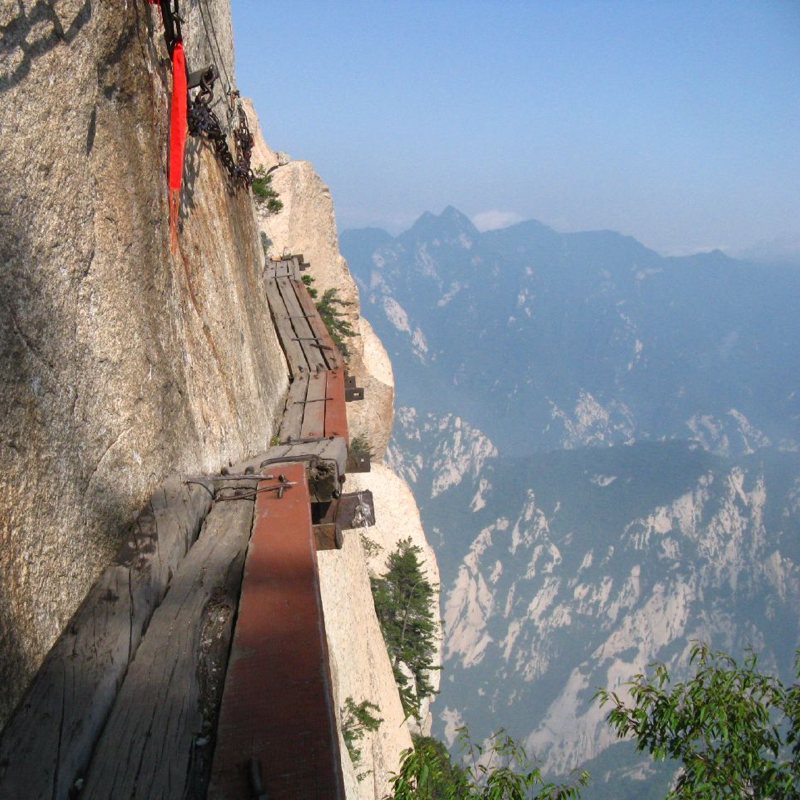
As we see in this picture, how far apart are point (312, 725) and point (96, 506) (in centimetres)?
162

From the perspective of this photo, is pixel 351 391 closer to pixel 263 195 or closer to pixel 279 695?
pixel 279 695

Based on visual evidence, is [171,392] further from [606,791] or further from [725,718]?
[606,791]

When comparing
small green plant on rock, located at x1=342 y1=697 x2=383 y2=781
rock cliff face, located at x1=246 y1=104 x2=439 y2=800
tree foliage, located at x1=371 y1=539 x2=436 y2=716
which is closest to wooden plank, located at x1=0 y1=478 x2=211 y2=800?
rock cliff face, located at x1=246 y1=104 x2=439 y2=800

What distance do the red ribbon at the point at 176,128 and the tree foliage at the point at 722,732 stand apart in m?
5.20

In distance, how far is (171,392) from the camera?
4090 mm

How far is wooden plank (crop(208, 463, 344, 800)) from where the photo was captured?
69.0 inches

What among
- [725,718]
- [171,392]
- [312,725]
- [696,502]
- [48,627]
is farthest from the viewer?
[696,502]

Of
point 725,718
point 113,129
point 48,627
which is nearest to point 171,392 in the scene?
point 113,129

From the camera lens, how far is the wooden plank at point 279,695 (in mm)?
1753

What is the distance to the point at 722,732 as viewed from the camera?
5578 millimetres

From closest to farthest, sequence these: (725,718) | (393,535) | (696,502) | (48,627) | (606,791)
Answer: (48,627), (725,718), (393,535), (606,791), (696,502)

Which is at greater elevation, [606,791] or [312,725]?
[312,725]

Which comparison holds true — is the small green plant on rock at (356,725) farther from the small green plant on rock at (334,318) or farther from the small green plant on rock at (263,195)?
the small green plant on rock at (263,195)

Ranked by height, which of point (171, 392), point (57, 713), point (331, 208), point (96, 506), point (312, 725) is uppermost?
point (331, 208)
